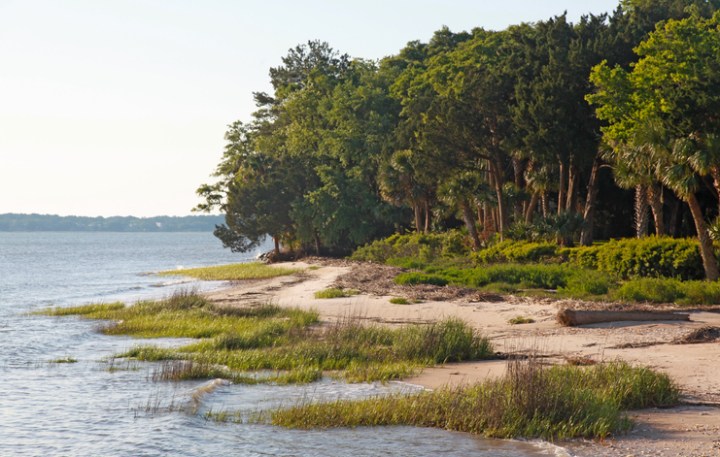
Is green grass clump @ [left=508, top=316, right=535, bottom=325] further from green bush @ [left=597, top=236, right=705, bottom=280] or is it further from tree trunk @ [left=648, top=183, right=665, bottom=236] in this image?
tree trunk @ [left=648, top=183, right=665, bottom=236]

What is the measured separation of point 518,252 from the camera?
48500mm

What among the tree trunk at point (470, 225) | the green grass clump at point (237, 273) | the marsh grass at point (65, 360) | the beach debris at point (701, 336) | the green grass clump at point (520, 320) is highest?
the tree trunk at point (470, 225)

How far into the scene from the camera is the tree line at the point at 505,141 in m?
41.2

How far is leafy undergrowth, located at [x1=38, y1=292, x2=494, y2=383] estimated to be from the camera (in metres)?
21.4

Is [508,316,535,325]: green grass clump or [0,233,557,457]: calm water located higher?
[508,316,535,325]: green grass clump

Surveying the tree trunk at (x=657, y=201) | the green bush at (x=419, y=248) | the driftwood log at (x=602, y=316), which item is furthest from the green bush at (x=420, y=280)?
the driftwood log at (x=602, y=316)

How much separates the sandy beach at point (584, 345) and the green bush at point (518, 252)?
27.8 feet

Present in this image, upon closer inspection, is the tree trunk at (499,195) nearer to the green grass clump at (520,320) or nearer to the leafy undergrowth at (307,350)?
the leafy undergrowth at (307,350)

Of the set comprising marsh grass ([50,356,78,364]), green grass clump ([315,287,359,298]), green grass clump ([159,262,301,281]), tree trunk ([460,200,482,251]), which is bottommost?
marsh grass ([50,356,78,364])

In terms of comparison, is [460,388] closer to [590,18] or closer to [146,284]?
[590,18]

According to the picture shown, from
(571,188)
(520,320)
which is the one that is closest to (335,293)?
(520,320)

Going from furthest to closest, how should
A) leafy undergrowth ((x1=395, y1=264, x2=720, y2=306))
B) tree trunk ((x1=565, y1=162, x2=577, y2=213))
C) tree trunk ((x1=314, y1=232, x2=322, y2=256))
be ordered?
tree trunk ((x1=314, y1=232, x2=322, y2=256)) < tree trunk ((x1=565, y1=162, x2=577, y2=213)) < leafy undergrowth ((x1=395, y1=264, x2=720, y2=306))

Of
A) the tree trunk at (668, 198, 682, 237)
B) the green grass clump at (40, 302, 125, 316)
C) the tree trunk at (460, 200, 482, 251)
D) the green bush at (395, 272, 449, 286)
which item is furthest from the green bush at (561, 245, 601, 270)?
the green grass clump at (40, 302, 125, 316)

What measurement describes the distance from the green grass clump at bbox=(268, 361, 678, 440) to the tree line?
22.1 metres
